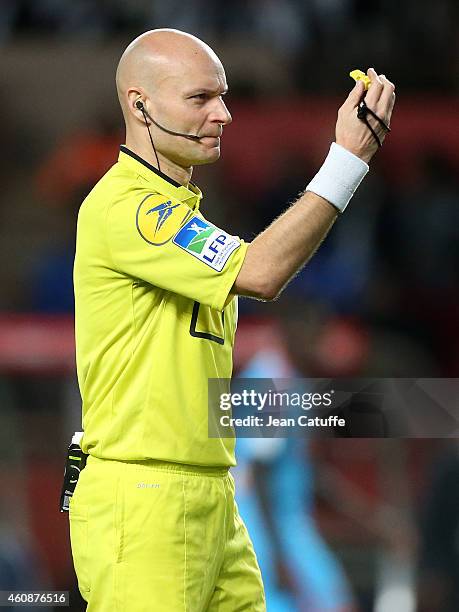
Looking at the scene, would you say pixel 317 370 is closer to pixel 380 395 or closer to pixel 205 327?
pixel 380 395

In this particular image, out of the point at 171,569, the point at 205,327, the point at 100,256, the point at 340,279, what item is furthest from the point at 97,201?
the point at 340,279

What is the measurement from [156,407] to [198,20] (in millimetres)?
2170

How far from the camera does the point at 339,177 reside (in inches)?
58.4

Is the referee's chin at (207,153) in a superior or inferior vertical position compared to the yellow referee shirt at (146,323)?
superior

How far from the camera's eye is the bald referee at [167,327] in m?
1.49

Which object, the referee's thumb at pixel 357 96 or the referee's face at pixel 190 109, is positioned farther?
the referee's face at pixel 190 109

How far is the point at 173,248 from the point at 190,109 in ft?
0.81

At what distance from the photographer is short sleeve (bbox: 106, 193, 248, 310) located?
58.4 inches

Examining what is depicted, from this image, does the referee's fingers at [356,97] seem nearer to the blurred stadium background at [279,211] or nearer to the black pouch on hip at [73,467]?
the black pouch on hip at [73,467]

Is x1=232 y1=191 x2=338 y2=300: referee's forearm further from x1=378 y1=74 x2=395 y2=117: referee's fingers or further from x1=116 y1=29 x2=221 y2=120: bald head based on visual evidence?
x1=116 y1=29 x2=221 y2=120: bald head

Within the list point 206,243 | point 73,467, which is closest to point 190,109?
point 206,243

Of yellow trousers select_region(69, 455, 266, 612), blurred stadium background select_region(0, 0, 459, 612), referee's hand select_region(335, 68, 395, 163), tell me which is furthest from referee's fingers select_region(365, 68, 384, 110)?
blurred stadium background select_region(0, 0, 459, 612)

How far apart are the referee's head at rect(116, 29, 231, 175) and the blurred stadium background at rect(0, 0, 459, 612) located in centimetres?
156

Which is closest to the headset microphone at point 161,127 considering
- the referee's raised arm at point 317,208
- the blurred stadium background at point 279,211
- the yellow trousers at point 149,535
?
the referee's raised arm at point 317,208
